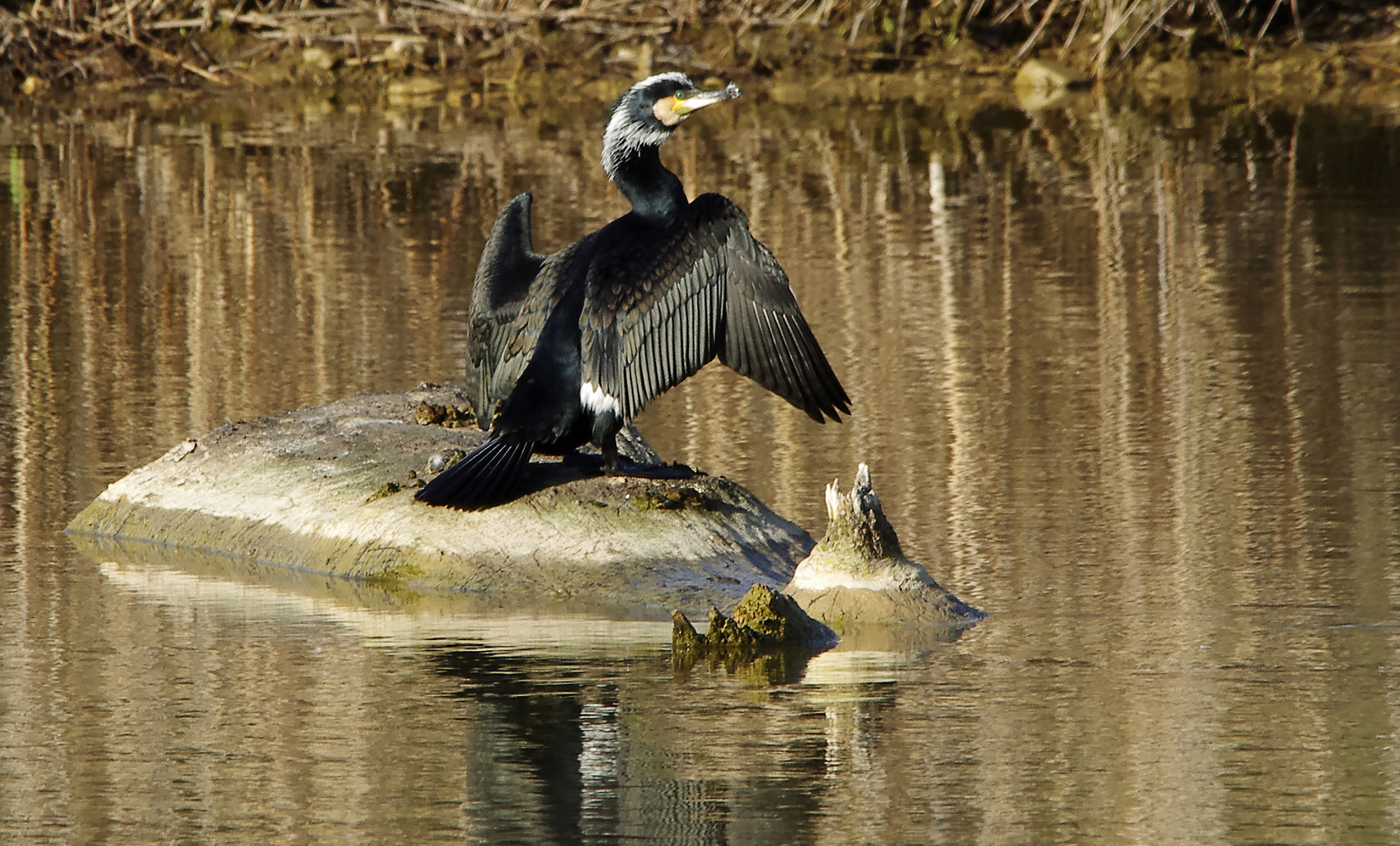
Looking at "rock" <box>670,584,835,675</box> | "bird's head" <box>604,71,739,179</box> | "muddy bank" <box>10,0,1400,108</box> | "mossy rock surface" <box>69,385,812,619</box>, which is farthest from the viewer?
"muddy bank" <box>10,0,1400,108</box>

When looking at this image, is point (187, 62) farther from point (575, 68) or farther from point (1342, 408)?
point (1342, 408)

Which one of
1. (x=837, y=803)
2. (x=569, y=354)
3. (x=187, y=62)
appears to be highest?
(x=187, y=62)

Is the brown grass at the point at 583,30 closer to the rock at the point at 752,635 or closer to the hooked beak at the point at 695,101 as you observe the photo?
the hooked beak at the point at 695,101

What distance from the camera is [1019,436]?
362 inches

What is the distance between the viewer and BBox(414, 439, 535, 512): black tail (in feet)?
23.3

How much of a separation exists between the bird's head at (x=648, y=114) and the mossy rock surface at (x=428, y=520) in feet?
3.51

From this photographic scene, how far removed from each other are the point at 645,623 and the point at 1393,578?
2269 mm

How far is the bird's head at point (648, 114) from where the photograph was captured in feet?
23.9

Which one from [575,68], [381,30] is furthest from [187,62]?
[575,68]

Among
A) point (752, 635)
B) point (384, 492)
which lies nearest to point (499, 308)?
point (384, 492)

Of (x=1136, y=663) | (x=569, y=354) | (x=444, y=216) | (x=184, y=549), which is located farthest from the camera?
(x=444, y=216)

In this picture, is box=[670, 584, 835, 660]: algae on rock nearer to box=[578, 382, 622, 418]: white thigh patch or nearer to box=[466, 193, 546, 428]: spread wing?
box=[578, 382, 622, 418]: white thigh patch

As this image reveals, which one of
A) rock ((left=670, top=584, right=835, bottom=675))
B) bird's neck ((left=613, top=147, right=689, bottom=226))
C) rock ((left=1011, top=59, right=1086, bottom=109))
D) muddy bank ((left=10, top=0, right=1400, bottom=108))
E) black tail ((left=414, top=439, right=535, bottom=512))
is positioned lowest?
rock ((left=670, top=584, right=835, bottom=675))

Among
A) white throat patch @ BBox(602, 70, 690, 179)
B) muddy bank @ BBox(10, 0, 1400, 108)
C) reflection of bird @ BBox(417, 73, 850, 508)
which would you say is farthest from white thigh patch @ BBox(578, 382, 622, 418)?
muddy bank @ BBox(10, 0, 1400, 108)
